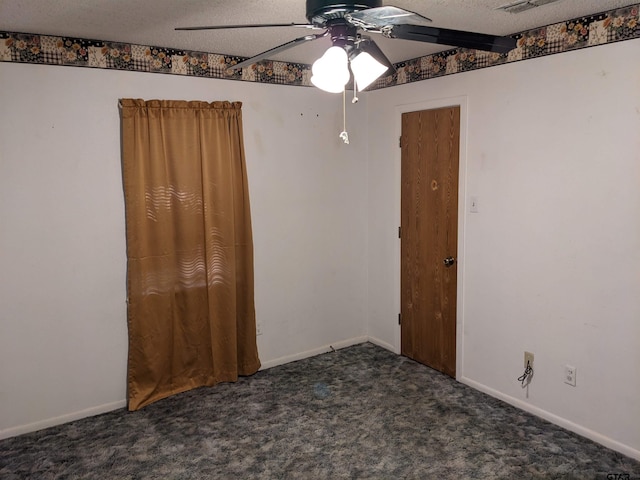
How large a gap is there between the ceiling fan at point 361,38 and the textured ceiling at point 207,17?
604 millimetres

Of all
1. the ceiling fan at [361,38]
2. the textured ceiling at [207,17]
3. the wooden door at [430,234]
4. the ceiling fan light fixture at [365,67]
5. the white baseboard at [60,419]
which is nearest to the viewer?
the ceiling fan at [361,38]

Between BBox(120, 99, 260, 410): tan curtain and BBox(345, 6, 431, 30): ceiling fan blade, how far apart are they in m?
1.99

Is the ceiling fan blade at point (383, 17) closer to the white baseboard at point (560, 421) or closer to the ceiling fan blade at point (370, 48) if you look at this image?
the ceiling fan blade at point (370, 48)

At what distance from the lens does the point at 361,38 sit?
197 cm

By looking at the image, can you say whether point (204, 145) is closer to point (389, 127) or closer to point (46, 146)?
point (46, 146)

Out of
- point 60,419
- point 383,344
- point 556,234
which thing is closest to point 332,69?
point 556,234

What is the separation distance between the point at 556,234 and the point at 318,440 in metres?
1.88

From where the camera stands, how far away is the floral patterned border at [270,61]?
2758mm

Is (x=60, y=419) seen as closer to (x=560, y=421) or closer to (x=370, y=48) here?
(x=370, y=48)

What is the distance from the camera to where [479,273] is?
3570 mm

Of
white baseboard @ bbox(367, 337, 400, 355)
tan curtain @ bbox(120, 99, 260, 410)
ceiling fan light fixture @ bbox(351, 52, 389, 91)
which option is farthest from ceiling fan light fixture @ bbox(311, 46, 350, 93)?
white baseboard @ bbox(367, 337, 400, 355)

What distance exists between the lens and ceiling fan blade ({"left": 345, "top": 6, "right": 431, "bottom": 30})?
5.23ft

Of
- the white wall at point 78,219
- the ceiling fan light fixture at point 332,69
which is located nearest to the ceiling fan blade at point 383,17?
the ceiling fan light fixture at point 332,69

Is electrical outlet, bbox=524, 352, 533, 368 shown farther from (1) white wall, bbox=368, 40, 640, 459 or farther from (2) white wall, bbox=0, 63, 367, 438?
(2) white wall, bbox=0, 63, 367, 438
